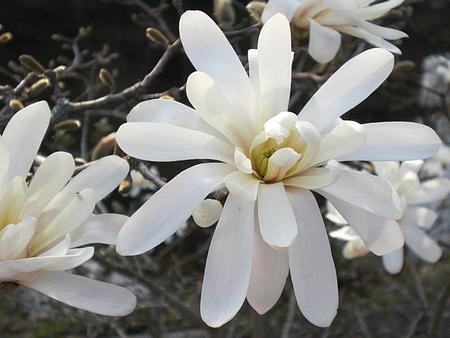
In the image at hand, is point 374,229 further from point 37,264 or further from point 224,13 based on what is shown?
point 224,13

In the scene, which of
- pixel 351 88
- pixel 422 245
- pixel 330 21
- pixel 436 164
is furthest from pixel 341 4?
pixel 436 164

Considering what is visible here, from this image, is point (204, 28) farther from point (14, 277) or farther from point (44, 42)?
point (44, 42)

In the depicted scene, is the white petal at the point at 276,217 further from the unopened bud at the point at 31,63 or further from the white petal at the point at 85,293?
the unopened bud at the point at 31,63

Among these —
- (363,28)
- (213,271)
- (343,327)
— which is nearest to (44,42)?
(343,327)

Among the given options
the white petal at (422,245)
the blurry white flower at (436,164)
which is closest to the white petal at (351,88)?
the white petal at (422,245)

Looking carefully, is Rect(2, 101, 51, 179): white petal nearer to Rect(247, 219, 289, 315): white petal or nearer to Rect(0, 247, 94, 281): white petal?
Rect(0, 247, 94, 281): white petal

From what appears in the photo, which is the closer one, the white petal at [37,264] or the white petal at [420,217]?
the white petal at [37,264]
